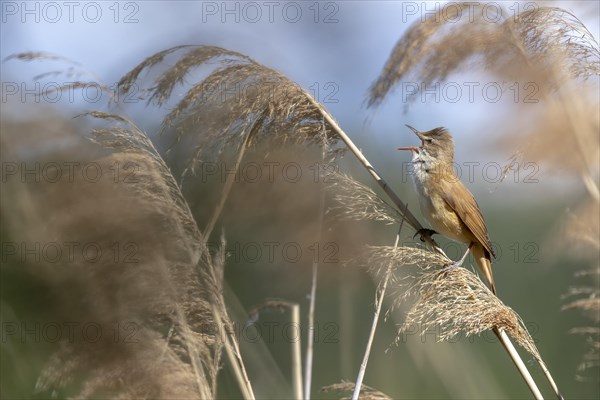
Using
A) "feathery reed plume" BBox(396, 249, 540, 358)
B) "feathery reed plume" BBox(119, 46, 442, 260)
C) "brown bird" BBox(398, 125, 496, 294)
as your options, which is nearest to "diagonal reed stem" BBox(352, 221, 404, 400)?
"feathery reed plume" BBox(396, 249, 540, 358)

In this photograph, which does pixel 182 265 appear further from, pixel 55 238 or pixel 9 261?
Result: pixel 9 261

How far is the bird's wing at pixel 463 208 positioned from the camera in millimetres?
3762

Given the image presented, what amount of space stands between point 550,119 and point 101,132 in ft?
6.70

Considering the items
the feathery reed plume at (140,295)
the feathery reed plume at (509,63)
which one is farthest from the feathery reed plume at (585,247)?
the feathery reed plume at (140,295)

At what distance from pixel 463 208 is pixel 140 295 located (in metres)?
1.91

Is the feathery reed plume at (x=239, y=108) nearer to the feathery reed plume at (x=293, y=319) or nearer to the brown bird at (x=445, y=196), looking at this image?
the feathery reed plume at (x=293, y=319)

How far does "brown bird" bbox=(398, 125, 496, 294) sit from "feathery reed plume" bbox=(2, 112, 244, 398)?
62.4 inches

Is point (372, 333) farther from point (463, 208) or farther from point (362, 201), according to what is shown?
point (463, 208)

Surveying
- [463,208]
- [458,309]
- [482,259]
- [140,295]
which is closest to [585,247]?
[482,259]

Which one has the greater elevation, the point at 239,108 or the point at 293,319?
the point at 239,108

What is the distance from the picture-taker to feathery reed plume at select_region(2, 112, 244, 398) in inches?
100

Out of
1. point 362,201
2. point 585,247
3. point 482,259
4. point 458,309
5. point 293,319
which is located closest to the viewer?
point 458,309

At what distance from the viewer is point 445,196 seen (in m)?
3.78

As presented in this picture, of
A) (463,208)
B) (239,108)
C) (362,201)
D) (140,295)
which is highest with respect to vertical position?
(239,108)
